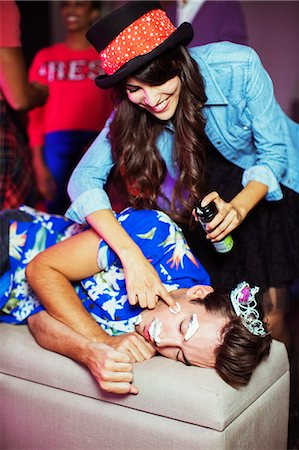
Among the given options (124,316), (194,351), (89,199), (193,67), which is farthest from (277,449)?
(193,67)

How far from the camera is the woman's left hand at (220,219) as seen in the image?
173 cm

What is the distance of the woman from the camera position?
5.70 ft

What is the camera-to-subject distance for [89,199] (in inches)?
76.0

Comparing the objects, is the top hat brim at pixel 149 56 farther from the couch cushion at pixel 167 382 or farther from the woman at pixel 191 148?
the couch cushion at pixel 167 382

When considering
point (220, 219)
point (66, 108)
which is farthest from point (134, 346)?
point (66, 108)

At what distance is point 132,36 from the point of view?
1.72 m

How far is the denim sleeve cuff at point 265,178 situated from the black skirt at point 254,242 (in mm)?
83

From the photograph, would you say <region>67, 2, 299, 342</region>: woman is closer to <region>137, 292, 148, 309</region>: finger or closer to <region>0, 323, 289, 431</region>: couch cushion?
<region>137, 292, 148, 309</region>: finger

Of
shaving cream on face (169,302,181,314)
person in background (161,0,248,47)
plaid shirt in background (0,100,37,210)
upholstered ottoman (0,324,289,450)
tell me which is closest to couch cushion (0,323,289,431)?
upholstered ottoman (0,324,289,450)

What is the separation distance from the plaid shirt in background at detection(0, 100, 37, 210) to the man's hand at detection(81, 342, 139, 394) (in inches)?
45.8

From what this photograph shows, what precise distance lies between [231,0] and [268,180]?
→ 1104 millimetres

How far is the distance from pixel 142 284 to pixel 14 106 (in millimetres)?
1145

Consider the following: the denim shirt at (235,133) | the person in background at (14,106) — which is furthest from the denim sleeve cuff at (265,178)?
the person in background at (14,106)

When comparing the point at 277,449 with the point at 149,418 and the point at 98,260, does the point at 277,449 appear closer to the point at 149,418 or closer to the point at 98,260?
the point at 149,418
